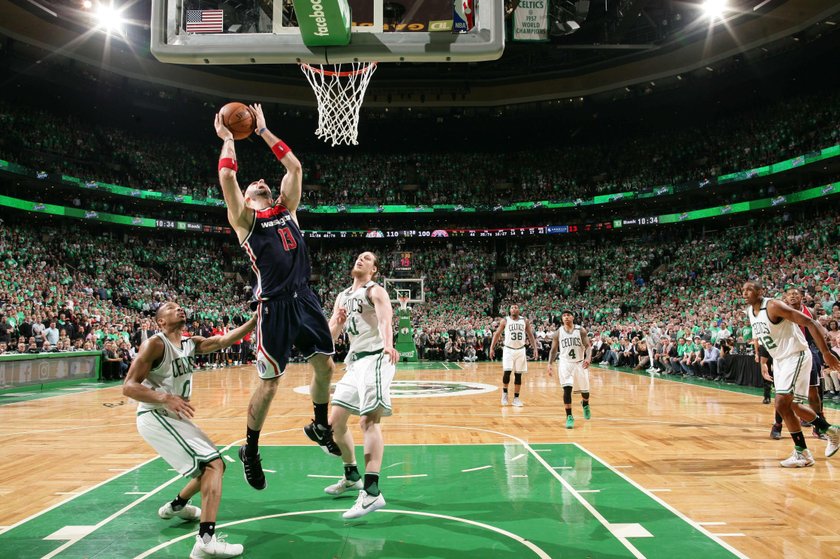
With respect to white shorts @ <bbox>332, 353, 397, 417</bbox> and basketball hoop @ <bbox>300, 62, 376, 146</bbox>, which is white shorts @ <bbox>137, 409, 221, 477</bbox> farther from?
basketball hoop @ <bbox>300, 62, 376, 146</bbox>

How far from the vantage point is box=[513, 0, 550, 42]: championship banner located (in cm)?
2086

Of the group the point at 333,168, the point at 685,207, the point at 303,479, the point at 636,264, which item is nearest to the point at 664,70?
the point at 685,207

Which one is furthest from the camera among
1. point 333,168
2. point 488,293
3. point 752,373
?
point 333,168

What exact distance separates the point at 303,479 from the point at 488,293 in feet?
106

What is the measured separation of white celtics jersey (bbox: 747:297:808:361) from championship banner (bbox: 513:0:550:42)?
638 inches

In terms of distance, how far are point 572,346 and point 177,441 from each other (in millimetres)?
7067

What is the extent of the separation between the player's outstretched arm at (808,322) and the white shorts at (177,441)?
6119 millimetres

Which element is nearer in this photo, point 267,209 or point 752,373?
point 267,209

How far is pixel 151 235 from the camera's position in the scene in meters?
40.1

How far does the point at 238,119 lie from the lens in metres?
4.79

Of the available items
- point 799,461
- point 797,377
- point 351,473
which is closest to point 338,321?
point 351,473

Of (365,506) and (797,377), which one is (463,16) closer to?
(365,506)

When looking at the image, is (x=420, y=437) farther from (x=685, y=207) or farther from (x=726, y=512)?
(x=685, y=207)

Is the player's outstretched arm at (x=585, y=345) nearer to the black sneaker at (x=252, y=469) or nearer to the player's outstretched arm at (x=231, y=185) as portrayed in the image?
the black sneaker at (x=252, y=469)
